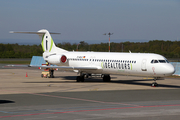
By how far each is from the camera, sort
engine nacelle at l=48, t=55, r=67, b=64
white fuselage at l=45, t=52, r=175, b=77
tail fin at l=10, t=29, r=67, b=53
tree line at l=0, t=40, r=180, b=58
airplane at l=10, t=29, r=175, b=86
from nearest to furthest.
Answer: white fuselage at l=45, t=52, r=175, b=77 < airplane at l=10, t=29, r=175, b=86 < engine nacelle at l=48, t=55, r=67, b=64 < tail fin at l=10, t=29, r=67, b=53 < tree line at l=0, t=40, r=180, b=58

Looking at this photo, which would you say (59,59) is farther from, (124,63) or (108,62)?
(124,63)

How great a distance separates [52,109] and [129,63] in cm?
1478

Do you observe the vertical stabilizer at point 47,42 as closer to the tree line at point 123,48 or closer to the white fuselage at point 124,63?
the white fuselage at point 124,63

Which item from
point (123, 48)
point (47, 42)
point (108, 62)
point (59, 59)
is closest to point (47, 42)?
point (47, 42)

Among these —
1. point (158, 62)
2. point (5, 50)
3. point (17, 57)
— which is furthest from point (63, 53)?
point (5, 50)

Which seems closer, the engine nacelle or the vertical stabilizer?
the engine nacelle

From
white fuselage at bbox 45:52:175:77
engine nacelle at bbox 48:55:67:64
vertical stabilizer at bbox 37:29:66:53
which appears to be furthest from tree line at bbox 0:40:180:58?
white fuselage at bbox 45:52:175:77

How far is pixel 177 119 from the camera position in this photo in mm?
12250

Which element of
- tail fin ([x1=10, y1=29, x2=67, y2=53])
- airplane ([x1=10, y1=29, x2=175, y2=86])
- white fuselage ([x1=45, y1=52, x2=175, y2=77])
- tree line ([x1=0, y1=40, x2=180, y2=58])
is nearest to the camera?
white fuselage ([x1=45, y1=52, x2=175, y2=77])

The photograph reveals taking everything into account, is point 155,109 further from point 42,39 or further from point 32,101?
point 42,39

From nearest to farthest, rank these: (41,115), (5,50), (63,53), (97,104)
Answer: (41,115) < (97,104) < (63,53) < (5,50)

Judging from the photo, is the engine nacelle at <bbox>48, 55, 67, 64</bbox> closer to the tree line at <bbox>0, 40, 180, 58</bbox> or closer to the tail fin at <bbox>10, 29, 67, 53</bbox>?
the tail fin at <bbox>10, 29, 67, 53</bbox>

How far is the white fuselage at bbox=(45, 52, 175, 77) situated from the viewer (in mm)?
26008

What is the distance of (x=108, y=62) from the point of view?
29781 millimetres
